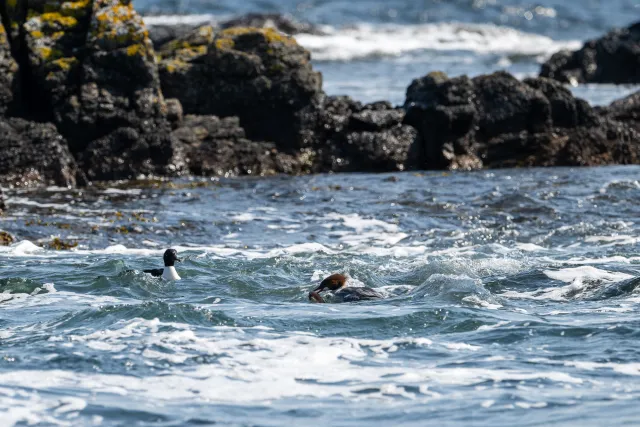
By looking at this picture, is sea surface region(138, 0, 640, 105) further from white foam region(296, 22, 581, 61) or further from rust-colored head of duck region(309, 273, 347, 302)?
rust-colored head of duck region(309, 273, 347, 302)

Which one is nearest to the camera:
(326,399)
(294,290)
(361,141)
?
(326,399)

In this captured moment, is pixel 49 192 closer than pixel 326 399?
No

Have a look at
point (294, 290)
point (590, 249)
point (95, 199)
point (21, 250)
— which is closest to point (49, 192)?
point (95, 199)

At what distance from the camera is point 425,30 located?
64938 millimetres

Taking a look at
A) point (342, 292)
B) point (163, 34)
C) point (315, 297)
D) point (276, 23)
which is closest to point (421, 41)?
point (276, 23)

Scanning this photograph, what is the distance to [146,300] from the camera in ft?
40.3

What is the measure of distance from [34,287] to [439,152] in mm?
12228

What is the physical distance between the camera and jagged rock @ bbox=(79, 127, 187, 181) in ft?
68.8

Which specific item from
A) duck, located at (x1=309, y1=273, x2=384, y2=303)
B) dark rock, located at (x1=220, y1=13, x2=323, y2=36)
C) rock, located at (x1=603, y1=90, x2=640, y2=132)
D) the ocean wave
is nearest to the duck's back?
duck, located at (x1=309, y1=273, x2=384, y2=303)

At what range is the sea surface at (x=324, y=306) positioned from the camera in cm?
854

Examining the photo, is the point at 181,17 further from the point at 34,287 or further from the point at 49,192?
the point at 34,287

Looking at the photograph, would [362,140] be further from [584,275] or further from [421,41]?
[421,41]

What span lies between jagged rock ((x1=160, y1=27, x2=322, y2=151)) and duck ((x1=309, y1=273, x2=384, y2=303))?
36.1ft

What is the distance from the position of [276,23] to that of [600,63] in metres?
22.4
